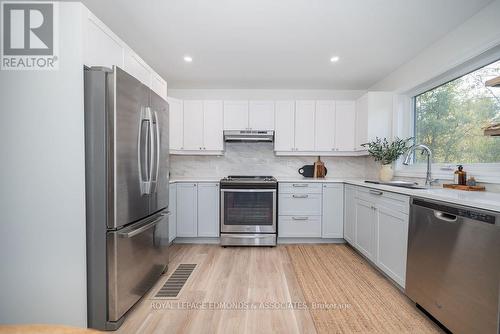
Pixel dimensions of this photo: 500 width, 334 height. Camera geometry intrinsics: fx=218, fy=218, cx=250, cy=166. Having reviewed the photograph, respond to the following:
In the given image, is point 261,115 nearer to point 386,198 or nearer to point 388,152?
point 388,152

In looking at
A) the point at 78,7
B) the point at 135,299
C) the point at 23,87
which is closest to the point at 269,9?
the point at 78,7

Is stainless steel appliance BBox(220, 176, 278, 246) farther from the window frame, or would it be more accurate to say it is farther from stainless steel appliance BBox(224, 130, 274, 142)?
the window frame

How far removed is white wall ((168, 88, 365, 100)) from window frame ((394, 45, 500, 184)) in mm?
1010

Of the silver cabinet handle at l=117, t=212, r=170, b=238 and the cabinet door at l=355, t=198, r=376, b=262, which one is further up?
the silver cabinet handle at l=117, t=212, r=170, b=238

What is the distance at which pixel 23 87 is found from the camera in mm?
1360

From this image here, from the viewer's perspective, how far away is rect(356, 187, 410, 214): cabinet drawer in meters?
1.86

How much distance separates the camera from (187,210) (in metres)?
3.20

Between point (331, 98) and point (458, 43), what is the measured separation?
182cm

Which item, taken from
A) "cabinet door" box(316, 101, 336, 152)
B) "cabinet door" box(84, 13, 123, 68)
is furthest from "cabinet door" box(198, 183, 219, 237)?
"cabinet door" box(84, 13, 123, 68)

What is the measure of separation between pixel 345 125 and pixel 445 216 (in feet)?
7.60

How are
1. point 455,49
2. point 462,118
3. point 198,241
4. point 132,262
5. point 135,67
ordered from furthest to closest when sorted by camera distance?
point 198,241 → point 462,118 → point 455,49 → point 135,67 → point 132,262

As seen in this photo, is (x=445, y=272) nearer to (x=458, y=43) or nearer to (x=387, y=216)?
(x=387, y=216)

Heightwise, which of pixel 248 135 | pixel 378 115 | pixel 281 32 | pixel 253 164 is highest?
pixel 281 32

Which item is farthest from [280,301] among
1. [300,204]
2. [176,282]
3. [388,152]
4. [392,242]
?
[388,152]
